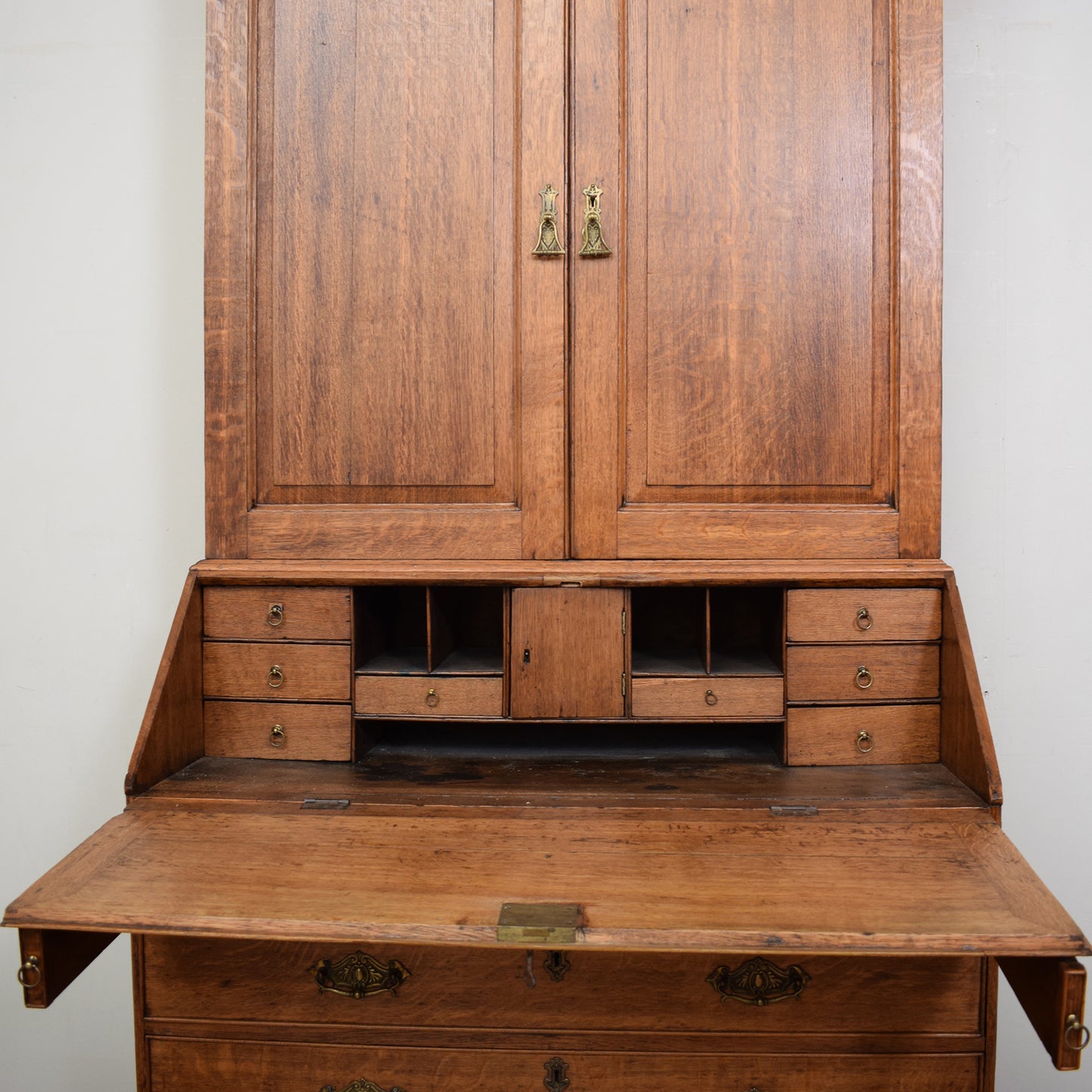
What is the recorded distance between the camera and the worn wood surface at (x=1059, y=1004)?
1.02 m

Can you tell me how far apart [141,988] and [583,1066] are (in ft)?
2.50

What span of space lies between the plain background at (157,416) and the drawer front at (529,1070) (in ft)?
3.21

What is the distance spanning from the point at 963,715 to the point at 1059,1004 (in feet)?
1.66

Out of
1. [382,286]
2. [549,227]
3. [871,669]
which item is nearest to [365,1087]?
[871,669]

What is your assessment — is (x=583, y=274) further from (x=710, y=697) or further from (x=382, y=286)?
(x=710, y=697)

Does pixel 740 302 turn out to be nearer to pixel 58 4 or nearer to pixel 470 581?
pixel 470 581

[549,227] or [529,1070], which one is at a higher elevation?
[549,227]

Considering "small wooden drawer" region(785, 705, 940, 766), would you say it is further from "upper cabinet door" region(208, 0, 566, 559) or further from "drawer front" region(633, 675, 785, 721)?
"upper cabinet door" region(208, 0, 566, 559)

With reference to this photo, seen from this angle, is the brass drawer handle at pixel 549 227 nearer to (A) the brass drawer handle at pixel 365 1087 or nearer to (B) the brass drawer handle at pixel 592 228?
(B) the brass drawer handle at pixel 592 228

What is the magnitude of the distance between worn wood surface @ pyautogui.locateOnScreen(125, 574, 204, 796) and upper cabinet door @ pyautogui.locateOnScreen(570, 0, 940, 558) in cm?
79

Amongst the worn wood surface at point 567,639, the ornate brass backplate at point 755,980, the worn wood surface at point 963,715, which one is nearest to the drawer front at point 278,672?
the worn wood surface at point 567,639

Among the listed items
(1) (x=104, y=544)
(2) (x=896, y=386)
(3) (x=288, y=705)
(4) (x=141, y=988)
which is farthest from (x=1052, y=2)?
(4) (x=141, y=988)

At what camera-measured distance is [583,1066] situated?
4.22ft

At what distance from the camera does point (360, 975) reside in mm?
1280
